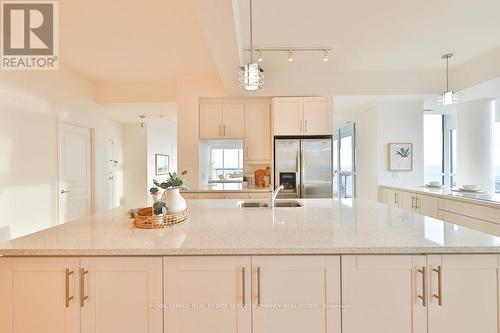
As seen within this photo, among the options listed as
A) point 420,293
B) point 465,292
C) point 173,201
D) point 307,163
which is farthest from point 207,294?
point 307,163

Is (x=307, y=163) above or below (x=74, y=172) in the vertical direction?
above

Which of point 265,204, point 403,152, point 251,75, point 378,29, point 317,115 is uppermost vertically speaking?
point 378,29

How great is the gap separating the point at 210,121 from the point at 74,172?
2277 millimetres

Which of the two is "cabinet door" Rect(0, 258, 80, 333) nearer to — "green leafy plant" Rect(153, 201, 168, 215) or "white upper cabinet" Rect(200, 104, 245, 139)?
"green leafy plant" Rect(153, 201, 168, 215)

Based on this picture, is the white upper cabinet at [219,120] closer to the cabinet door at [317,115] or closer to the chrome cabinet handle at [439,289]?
the cabinet door at [317,115]

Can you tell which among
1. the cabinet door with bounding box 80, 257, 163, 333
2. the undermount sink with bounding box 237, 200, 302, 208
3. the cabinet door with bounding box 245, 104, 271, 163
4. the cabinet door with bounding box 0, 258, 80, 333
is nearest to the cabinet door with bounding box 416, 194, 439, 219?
the undermount sink with bounding box 237, 200, 302, 208

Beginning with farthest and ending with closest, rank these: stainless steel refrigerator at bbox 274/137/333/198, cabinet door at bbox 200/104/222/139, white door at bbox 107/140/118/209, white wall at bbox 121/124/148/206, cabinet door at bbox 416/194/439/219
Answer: white wall at bbox 121/124/148/206
white door at bbox 107/140/118/209
cabinet door at bbox 200/104/222/139
stainless steel refrigerator at bbox 274/137/333/198
cabinet door at bbox 416/194/439/219

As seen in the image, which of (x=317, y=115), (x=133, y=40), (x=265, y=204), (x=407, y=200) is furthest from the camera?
(x=317, y=115)

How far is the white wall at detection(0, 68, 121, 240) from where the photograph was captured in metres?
2.96

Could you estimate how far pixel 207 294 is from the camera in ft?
4.26

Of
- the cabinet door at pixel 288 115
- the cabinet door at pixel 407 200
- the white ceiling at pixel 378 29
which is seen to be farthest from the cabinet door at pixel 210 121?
the cabinet door at pixel 407 200

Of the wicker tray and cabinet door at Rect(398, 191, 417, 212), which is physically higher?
the wicker tray

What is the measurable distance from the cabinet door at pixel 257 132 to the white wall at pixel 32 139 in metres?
2.65

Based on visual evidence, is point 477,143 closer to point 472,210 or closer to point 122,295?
point 472,210
